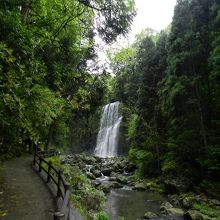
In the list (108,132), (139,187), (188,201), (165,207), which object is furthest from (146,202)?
(108,132)

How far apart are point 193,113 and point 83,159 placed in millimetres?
16289

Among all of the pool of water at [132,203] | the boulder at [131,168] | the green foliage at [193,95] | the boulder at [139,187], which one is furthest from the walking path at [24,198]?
the boulder at [131,168]

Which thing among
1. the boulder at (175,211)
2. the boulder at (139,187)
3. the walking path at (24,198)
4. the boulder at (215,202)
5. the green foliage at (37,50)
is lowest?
the boulder at (175,211)

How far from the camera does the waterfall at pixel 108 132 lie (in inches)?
1485

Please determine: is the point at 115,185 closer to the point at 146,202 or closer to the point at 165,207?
the point at 146,202

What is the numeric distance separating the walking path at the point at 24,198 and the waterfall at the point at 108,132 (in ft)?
88.4

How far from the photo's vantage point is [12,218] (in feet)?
19.6

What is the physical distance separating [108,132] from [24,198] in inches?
1283

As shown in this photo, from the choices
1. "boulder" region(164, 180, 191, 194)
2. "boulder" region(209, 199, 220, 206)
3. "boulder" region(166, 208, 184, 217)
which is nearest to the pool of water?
"boulder" region(166, 208, 184, 217)

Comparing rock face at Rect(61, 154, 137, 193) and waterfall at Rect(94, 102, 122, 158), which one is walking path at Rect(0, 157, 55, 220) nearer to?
rock face at Rect(61, 154, 137, 193)

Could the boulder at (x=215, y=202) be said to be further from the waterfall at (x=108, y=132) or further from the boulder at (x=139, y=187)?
the waterfall at (x=108, y=132)

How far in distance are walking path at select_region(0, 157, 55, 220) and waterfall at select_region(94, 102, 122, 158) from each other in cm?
2693

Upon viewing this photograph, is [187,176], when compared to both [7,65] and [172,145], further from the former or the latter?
[7,65]

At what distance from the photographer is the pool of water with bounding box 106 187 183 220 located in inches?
472
